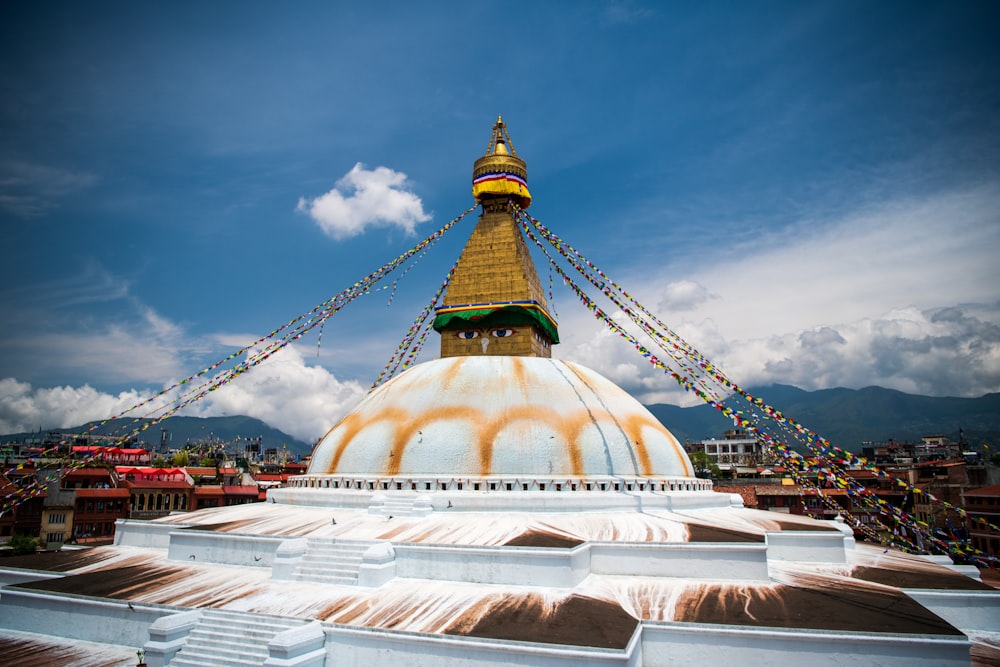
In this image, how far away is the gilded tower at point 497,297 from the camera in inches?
702

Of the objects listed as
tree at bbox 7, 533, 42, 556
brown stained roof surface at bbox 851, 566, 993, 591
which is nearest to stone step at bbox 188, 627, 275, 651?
brown stained roof surface at bbox 851, 566, 993, 591

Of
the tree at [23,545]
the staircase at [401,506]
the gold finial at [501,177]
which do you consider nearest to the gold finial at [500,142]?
the gold finial at [501,177]

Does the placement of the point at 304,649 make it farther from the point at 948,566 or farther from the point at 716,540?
the point at 948,566

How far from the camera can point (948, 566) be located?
13.0 m

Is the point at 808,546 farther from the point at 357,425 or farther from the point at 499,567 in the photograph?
the point at 357,425

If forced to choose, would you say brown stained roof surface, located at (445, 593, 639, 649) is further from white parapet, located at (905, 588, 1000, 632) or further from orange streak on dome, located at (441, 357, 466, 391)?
orange streak on dome, located at (441, 357, 466, 391)

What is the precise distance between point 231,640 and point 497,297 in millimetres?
11239

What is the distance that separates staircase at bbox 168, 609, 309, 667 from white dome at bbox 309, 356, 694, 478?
16.2ft

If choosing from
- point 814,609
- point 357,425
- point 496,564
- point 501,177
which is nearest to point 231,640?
point 496,564

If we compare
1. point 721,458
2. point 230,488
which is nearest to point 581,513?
point 230,488

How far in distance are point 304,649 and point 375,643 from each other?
964 mm

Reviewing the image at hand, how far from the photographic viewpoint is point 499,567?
10.2m

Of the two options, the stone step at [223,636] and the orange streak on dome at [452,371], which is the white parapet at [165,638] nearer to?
the stone step at [223,636]

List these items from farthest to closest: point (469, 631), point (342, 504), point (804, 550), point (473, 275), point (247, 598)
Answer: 1. point (473, 275)
2. point (342, 504)
3. point (804, 550)
4. point (247, 598)
5. point (469, 631)
